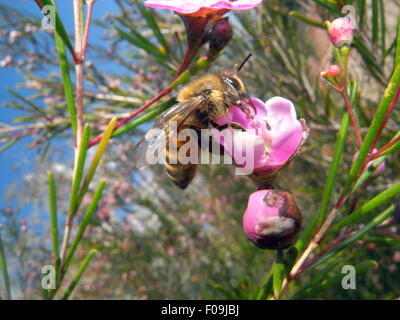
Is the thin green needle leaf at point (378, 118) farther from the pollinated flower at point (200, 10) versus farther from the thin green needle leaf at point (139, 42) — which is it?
the thin green needle leaf at point (139, 42)

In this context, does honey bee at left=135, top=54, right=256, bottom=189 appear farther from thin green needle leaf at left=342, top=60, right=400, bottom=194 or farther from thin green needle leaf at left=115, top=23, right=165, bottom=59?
thin green needle leaf at left=342, top=60, right=400, bottom=194

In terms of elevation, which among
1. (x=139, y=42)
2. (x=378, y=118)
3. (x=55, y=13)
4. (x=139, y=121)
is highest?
(x=139, y=42)

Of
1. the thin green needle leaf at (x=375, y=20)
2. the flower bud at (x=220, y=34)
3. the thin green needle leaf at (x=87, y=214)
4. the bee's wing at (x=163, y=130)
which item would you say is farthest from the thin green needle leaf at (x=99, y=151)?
the thin green needle leaf at (x=375, y=20)

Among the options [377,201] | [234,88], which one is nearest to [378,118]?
[377,201]

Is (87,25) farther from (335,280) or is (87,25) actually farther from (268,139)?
(335,280)
